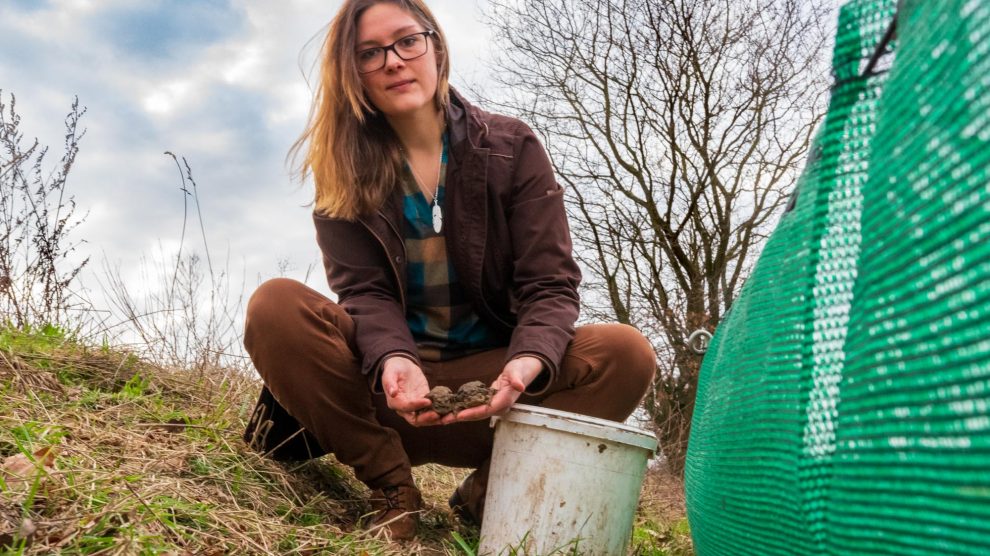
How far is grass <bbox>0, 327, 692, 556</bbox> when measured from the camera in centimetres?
181

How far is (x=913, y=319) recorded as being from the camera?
39.3 inches

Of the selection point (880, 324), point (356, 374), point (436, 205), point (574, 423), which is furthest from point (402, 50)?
point (880, 324)

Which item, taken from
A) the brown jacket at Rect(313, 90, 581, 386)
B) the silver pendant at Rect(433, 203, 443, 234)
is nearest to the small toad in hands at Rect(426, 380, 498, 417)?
the brown jacket at Rect(313, 90, 581, 386)

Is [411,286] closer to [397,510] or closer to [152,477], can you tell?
[397,510]

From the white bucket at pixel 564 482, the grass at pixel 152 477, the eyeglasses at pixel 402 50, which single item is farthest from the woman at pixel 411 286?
the white bucket at pixel 564 482

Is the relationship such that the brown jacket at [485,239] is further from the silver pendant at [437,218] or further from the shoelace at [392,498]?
the shoelace at [392,498]

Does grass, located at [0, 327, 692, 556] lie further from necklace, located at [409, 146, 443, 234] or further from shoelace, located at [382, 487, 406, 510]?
necklace, located at [409, 146, 443, 234]

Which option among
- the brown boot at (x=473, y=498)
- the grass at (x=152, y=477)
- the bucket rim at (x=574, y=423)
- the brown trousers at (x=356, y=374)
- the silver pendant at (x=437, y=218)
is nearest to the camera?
the grass at (x=152, y=477)

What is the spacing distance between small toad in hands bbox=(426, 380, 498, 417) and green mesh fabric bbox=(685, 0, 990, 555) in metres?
0.72

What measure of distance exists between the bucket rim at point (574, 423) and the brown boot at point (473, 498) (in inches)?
25.1

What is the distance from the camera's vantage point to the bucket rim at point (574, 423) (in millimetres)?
2090

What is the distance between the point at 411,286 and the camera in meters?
2.73

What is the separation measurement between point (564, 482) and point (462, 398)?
336 mm

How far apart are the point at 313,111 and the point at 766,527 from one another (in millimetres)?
2031
